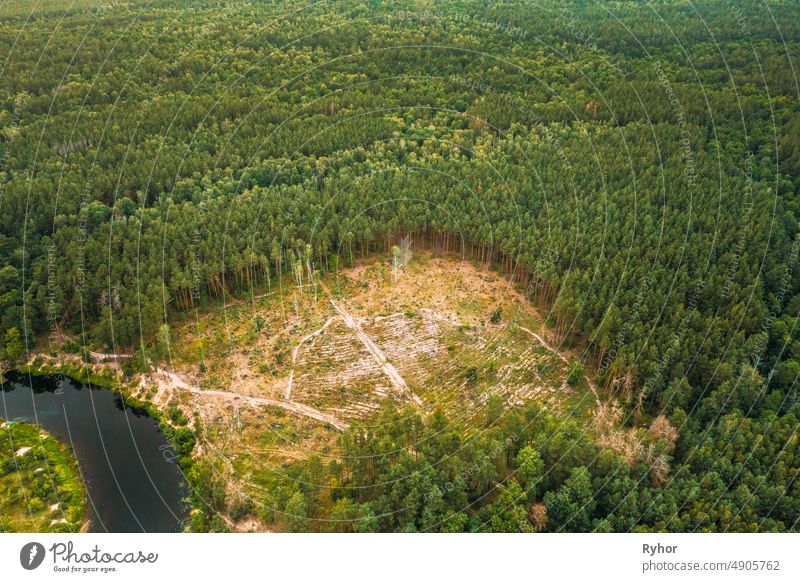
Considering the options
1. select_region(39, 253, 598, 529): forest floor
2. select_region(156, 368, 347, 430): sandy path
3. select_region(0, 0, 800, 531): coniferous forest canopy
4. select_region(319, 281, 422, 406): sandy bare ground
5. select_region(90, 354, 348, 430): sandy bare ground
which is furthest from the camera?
select_region(319, 281, 422, 406): sandy bare ground

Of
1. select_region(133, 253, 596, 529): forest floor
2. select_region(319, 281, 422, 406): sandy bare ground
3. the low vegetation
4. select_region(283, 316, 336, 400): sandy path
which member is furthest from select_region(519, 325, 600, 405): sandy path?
the low vegetation

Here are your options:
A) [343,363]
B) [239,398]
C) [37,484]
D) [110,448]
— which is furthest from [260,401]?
[37,484]

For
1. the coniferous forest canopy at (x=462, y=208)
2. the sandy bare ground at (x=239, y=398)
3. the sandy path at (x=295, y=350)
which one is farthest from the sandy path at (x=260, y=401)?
the coniferous forest canopy at (x=462, y=208)

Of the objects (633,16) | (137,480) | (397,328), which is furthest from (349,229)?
(633,16)

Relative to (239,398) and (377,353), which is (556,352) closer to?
(377,353)

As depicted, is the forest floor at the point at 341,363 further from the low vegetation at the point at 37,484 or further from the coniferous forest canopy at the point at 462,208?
the low vegetation at the point at 37,484

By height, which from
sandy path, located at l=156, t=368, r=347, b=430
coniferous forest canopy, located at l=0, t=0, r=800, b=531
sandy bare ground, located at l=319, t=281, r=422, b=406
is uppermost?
coniferous forest canopy, located at l=0, t=0, r=800, b=531

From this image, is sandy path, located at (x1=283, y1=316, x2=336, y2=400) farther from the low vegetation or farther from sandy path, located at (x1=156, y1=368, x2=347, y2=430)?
the low vegetation
